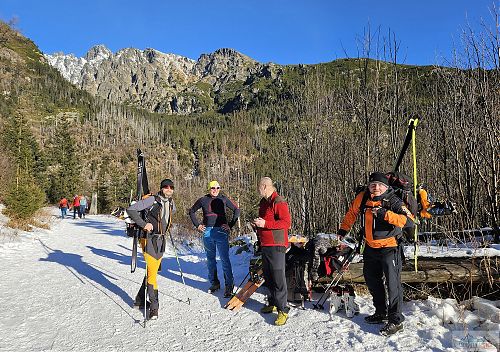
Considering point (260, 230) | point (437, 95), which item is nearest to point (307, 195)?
point (437, 95)

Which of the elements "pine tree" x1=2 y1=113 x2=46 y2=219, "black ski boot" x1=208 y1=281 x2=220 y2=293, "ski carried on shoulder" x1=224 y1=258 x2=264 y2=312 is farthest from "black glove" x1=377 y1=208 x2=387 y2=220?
"pine tree" x1=2 y1=113 x2=46 y2=219

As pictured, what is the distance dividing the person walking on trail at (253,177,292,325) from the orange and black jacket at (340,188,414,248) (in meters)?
1.11

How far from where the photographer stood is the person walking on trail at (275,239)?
4895mm

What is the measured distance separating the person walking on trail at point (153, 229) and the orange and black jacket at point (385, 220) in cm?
293

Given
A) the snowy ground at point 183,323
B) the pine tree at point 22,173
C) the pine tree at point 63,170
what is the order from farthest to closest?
1. the pine tree at point 63,170
2. the pine tree at point 22,173
3. the snowy ground at point 183,323

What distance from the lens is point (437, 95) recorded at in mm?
10328

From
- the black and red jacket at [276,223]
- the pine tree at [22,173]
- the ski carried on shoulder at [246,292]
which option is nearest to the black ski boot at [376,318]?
the black and red jacket at [276,223]

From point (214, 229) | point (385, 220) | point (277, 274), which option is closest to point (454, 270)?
point (385, 220)

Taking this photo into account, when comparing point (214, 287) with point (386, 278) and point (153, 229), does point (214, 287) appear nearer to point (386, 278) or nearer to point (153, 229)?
point (153, 229)

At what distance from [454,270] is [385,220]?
1.78 meters

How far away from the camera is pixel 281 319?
4809 mm

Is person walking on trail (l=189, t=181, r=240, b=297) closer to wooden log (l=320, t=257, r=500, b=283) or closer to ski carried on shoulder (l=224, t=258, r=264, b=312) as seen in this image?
ski carried on shoulder (l=224, t=258, r=264, b=312)

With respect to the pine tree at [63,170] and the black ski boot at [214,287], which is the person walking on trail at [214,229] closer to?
the black ski boot at [214,287]

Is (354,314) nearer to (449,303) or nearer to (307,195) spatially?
(449,303)
